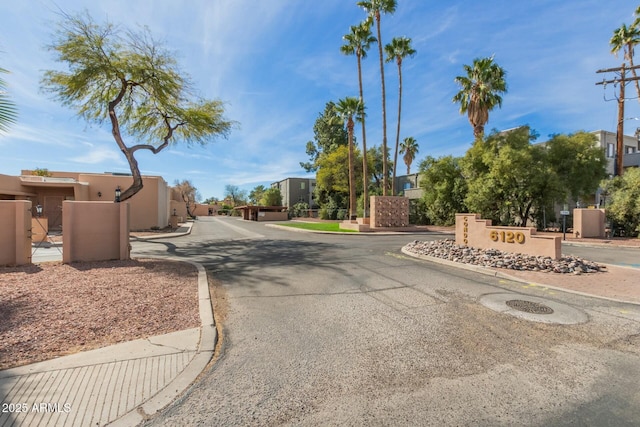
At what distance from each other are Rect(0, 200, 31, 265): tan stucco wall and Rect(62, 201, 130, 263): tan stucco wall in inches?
31.7

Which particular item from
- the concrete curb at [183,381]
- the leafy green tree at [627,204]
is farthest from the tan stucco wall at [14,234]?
the leafy green tree at [627,204]

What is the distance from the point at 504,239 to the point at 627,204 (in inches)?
556

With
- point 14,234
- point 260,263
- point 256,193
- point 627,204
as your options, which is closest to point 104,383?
point 260,263

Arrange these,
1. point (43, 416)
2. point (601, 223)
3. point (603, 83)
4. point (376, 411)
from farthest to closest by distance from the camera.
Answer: point (603, 83), point (601, 223), point (376, 411), point (43, 416)

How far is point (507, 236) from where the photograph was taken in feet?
33.4

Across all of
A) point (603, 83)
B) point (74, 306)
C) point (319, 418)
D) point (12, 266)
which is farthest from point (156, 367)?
point (603, 83)

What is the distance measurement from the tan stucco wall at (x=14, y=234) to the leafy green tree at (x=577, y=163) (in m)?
27.4

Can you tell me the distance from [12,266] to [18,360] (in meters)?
6.39

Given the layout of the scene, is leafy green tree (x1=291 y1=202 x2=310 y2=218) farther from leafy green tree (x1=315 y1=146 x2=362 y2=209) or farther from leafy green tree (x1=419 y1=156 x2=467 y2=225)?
leafy green tree (x1=419 y1=156 x2=467 y2=225)

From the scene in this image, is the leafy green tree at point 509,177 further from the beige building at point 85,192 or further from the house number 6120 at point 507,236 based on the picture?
the beige building at point 85,192

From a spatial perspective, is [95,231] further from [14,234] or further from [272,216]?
[272,216]

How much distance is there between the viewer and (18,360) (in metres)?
3.16

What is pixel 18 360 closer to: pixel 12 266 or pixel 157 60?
pixel 12 266

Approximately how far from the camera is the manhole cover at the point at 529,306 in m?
5.02
